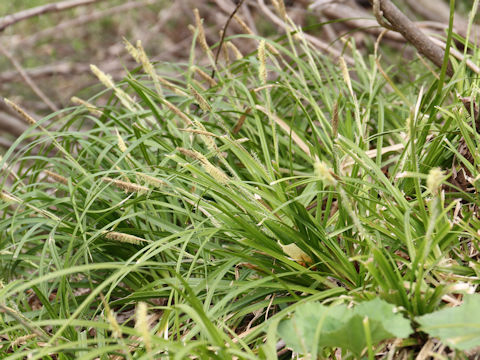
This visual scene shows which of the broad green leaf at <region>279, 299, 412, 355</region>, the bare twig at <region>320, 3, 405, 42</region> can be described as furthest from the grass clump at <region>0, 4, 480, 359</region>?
the bare twig at <region>320, 3, 405, 42</region>

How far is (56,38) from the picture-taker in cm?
653

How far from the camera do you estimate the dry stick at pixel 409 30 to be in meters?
1.93

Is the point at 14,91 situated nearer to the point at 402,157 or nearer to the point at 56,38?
the point at 56,38

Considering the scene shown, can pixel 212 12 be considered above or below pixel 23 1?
below

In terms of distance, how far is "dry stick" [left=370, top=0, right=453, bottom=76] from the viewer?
193 cm

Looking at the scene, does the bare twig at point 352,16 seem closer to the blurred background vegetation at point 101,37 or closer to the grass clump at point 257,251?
the blurred background vegetation at point 101,37

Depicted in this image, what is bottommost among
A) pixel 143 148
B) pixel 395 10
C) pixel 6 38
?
pixel 143 148

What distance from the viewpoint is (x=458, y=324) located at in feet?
3.34

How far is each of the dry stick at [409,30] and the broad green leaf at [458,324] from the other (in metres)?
1.16

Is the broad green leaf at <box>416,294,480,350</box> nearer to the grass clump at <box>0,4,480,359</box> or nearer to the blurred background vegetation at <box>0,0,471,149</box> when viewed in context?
the grass clump at <box>0,4,480,359</box>

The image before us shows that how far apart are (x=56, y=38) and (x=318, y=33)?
10.2 ft

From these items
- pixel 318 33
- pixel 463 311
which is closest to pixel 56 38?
pixel 318 33

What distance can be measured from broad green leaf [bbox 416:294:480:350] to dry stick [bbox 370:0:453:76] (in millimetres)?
1157

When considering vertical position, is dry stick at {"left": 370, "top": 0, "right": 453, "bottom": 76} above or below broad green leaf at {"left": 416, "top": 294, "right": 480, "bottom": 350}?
above
